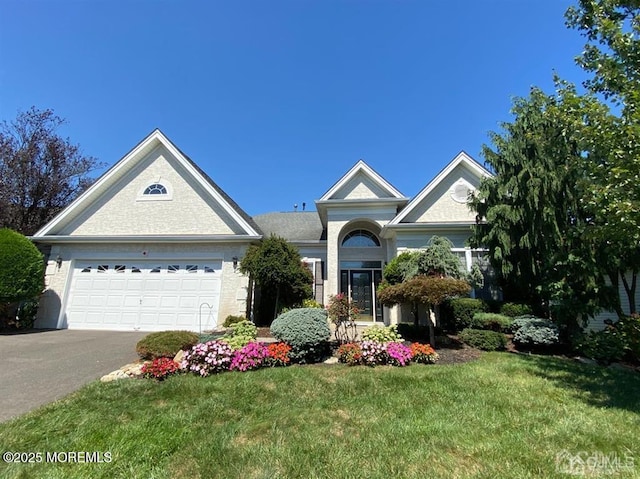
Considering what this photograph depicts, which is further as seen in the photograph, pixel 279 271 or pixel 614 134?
pixel 279 271

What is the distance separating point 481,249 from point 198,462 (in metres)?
12.1

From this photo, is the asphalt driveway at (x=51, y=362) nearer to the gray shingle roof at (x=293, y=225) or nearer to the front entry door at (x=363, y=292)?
the gray shingle roof at (x=293, y=225)

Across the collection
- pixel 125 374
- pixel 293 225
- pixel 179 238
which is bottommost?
pixel 125 374

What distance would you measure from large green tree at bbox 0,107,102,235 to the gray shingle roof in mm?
13513

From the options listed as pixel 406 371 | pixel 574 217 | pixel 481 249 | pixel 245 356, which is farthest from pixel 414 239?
pixel 245 356

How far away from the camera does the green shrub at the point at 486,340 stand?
337 inches

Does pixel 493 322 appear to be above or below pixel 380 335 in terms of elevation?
above

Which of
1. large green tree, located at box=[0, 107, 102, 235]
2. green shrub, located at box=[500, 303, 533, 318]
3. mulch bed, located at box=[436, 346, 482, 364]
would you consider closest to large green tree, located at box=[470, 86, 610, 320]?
green shrub, located at box=[500, 303, 533, 318]

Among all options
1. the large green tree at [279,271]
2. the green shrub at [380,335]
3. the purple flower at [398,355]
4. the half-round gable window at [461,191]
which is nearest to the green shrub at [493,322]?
the green shrub at [380,335]

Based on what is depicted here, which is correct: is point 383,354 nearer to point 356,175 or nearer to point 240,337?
point 240,337

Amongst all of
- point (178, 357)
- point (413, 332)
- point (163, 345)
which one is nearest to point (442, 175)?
point (413, 332)

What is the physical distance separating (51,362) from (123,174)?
9.45 m

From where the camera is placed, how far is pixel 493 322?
9.99m

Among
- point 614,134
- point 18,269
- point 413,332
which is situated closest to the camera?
point 614,134
